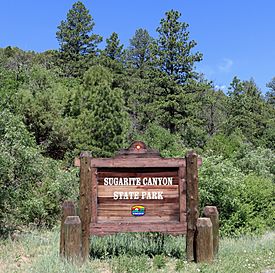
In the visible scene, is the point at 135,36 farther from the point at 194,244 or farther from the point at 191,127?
the point at 194,244

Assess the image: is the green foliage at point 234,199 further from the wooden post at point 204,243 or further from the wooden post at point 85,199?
the wooden post at point 85,199

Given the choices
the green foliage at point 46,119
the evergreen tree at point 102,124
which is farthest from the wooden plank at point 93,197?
the green foliage at point 46,119

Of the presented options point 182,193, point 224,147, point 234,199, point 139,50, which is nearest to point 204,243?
point 182,193

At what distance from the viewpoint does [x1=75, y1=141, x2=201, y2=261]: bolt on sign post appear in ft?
23.7

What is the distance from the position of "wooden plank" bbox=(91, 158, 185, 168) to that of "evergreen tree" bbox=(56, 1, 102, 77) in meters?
33.4

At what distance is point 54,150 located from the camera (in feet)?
77.0

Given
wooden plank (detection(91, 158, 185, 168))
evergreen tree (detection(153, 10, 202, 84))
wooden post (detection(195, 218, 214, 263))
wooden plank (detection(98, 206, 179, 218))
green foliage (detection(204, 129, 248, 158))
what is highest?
evergreen tree (detection(153, 10, 202, 84))

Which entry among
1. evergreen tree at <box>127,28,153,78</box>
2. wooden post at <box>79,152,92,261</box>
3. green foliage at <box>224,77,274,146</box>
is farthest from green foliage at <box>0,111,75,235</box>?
evergreen tree at <box>127,28,153,78</box>

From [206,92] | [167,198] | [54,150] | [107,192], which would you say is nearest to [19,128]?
[107,192]

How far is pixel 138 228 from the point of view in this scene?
722 centimetres

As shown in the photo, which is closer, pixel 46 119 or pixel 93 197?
pixel 93 197

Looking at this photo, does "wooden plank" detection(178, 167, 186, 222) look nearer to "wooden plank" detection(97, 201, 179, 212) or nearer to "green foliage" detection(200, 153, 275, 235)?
"wooden plank" detection(97, 201, 179, 212)

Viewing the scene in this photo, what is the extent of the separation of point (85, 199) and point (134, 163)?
1007 millimetres

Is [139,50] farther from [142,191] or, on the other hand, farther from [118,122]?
[142,191]
